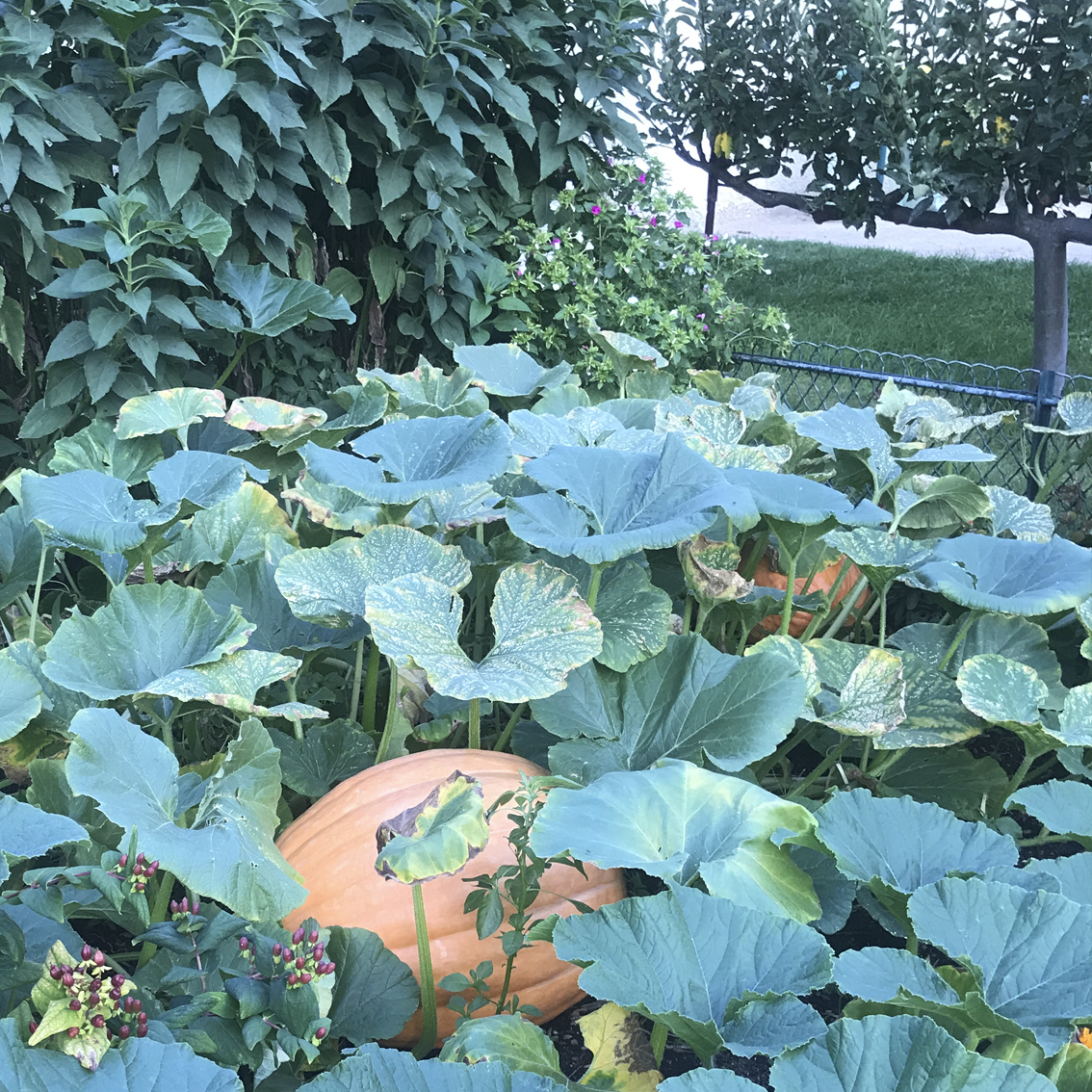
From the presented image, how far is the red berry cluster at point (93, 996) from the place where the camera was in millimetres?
777

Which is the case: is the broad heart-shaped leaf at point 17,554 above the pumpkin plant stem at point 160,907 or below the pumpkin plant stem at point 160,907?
above

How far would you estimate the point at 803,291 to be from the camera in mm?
8078

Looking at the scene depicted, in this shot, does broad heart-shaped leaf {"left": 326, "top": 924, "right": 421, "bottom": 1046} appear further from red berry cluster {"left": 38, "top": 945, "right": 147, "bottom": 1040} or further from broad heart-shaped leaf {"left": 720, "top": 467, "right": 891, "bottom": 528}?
broad heart-shaped leaf {"left": 720, "top": 467, "right": 891, "bottom": 528}

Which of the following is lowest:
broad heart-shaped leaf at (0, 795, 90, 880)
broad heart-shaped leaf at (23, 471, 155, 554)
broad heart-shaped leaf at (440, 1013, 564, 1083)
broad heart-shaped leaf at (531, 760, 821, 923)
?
broad heart-shaped leaf at (440, 1013, 564, 1083)

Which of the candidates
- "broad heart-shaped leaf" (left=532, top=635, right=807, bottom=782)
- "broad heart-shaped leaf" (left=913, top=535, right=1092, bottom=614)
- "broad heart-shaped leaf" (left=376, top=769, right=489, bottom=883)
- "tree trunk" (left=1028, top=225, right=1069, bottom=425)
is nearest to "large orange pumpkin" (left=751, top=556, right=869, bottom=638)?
"broad heart-shaped leaf" (left=913, top=535, right=1092, bottom=614)

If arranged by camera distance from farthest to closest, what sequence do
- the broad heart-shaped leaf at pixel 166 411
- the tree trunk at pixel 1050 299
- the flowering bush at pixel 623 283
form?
the tree trunk at pixel 1050 299
the flowering bush at pixel 623 283
the broad heart-shaped leaf at pixel 166 411

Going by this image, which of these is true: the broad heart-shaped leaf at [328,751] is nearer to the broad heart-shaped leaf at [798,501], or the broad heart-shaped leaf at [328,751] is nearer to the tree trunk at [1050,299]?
the broad heart-shaped leaf at [798,501]

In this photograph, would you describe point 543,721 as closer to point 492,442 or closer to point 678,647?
point 678,647

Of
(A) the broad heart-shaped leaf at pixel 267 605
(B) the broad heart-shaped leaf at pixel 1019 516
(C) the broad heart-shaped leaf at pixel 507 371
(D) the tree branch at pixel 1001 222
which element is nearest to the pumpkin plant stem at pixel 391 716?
(A) the broad heart-shaped leaf at pixel 267 605

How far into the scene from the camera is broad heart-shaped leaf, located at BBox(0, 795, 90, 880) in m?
0.83

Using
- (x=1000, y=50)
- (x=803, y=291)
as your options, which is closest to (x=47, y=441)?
(x=1000, y=50)

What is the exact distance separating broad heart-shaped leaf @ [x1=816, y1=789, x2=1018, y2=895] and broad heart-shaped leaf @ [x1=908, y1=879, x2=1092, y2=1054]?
82 mm

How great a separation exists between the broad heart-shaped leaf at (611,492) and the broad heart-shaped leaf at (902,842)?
400mm

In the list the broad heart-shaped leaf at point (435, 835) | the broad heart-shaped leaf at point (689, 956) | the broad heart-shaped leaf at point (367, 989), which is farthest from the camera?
the broad heart-shaped leaf at point (367, 989)
